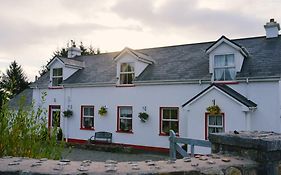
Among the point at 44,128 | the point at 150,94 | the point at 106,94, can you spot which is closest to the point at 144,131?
the point at 150,94

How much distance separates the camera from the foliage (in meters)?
4.18

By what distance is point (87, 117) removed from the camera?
19062 mm

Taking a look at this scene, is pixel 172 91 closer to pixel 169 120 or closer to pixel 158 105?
pixel 158 105

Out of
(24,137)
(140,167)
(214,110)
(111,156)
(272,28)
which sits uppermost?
(272,28)

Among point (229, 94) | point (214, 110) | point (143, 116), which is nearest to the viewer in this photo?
point (229, 94)

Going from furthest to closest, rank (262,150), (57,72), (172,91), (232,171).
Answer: (57,72), (172,91), (262,150), (232,171)

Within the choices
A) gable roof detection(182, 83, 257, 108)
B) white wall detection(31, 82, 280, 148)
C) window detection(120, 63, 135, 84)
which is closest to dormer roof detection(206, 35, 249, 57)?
white wall detection(31, 82, 280, 148)


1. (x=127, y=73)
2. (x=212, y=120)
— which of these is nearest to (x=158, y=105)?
(x=127, y=73)

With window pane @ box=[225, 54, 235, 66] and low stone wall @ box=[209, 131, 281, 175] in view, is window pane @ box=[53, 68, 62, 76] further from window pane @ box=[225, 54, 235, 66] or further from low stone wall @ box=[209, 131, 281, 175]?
low stone wall @ box=[209, 131, 281, 175]

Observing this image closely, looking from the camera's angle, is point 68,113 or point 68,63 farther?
point 68,63

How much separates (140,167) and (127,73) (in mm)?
15065

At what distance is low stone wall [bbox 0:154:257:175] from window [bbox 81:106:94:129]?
15.8m

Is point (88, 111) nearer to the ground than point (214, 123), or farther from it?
farther from it

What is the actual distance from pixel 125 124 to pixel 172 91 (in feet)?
12.2
